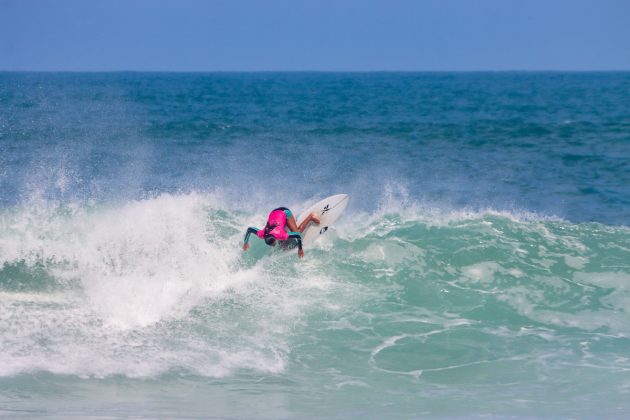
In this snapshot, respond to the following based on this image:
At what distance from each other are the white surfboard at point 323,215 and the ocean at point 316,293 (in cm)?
25

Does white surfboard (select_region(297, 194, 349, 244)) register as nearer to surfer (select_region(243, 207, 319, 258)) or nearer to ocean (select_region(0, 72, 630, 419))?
ocean (select_region(0, 72, 630, 419))

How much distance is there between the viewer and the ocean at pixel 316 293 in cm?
803

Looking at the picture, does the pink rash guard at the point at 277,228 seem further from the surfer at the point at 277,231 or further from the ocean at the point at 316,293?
the ocean at the point at 316,293

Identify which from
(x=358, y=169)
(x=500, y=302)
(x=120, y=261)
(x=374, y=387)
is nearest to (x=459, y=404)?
(x=374, y=387)

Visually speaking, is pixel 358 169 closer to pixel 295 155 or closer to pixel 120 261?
pixel 295 155

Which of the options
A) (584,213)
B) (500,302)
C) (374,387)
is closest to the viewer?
(374,387)

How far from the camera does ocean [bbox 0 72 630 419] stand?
26.3ft

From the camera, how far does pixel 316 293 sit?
1112 cm

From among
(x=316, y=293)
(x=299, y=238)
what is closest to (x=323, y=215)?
(x=299, y=238)

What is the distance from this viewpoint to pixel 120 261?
11.5 metres

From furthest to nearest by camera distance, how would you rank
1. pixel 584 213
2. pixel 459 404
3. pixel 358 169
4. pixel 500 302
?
pixel 358 169
pixel 584 213
pixel 500 302
pixel 459 404

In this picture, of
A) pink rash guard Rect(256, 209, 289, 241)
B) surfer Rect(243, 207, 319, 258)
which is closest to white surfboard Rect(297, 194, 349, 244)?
surfer Rect(243, 207, 319, 258)

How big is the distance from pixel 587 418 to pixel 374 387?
2.34 meters

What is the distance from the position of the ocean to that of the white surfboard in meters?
0.25
